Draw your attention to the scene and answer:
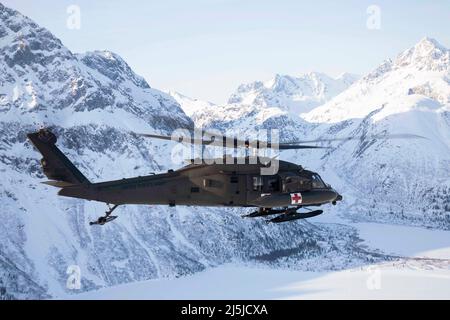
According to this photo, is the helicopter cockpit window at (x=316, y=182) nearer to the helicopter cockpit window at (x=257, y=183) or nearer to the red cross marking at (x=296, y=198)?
the red cross marking at (x=296, y=198)

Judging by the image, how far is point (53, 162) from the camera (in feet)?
158

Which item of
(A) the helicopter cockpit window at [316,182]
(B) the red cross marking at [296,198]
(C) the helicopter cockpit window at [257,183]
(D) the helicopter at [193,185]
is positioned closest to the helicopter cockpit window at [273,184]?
(D) the helicopter at [193,185]

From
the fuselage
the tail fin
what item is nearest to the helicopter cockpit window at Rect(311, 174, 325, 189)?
the fuselage

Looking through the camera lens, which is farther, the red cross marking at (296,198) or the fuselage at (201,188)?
the fuselage at (201,188)

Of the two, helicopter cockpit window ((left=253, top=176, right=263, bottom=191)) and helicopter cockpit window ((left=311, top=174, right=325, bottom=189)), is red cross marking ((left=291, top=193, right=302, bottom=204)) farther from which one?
helicopter cockpit window ((left=253, top=176, right=263, bottom=191))

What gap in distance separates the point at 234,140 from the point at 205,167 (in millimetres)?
4722

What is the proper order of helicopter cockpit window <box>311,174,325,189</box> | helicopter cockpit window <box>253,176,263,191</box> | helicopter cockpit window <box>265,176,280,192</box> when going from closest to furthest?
helicopter cockpit window <box>253,176,263,191</box> → helicopter cockpit window <box>265,176,280,192</box> → helicopter cockpit window <box>311,174,325,189</box>

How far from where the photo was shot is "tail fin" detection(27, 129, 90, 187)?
4769cm

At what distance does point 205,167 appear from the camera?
48.3 metres

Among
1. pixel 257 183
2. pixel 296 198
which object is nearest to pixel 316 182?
pixel 296 198

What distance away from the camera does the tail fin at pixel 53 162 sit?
156ft

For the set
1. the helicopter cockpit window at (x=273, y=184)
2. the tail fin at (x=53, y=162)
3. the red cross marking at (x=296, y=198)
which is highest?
the tail fin at (x=53, y=162)
